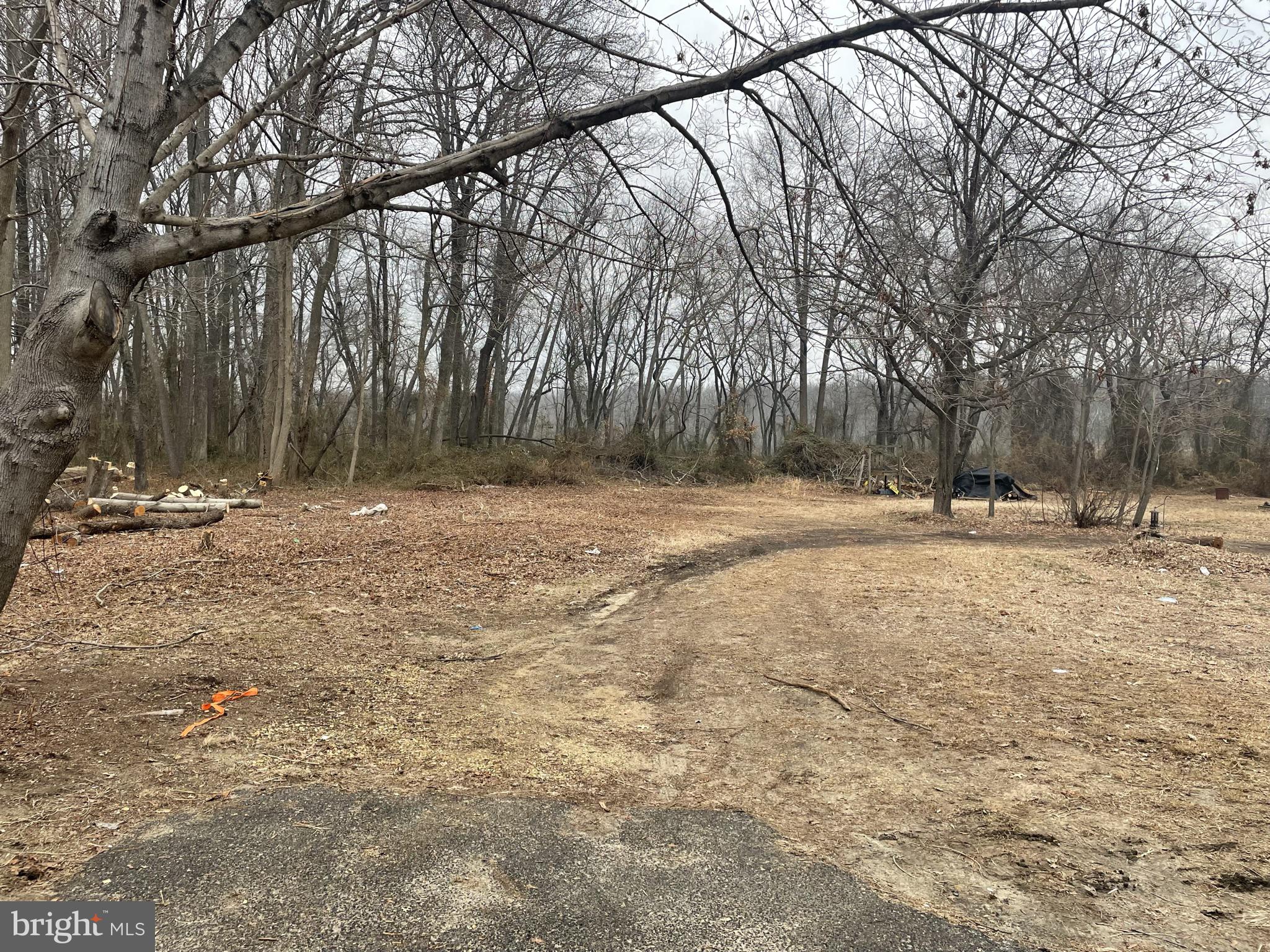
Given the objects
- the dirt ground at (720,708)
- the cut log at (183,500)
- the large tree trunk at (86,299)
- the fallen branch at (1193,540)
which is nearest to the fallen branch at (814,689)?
the dirt ground at (720,708)

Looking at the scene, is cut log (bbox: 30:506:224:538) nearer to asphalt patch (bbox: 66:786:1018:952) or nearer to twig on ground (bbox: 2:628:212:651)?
twig on ground (bbox: 2:628:212:651)

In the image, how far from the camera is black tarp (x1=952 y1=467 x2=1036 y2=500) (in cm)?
2261

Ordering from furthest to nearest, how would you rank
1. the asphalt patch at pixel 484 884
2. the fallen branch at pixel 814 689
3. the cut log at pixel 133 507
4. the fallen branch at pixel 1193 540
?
the fallen branch at pixel 1193 540, the cut log at pixel 133 507, the fallen branch at pixel 814 689, the asphalt patch at pixel 484 884

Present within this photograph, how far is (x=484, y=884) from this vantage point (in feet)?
7.54

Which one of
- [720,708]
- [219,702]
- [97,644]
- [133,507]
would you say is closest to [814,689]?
[720,708]

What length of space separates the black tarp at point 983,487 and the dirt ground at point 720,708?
14948mm

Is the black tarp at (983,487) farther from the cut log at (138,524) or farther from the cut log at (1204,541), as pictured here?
the cut log at (138,524)

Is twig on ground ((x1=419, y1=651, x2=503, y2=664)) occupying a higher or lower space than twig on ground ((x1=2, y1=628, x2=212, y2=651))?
lower

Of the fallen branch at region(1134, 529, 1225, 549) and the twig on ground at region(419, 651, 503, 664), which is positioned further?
the fallen branch at region(1134, 529, 1225, 549)

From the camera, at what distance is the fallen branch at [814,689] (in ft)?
13.3

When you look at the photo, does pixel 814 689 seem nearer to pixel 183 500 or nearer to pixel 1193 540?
pixel 183 500

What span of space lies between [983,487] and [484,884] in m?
24.5

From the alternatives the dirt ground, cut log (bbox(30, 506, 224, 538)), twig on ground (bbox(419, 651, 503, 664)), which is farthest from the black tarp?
twig on ground (bbox(419, 651, 503, 664))

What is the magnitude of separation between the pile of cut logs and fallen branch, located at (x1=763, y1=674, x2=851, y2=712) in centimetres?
773
